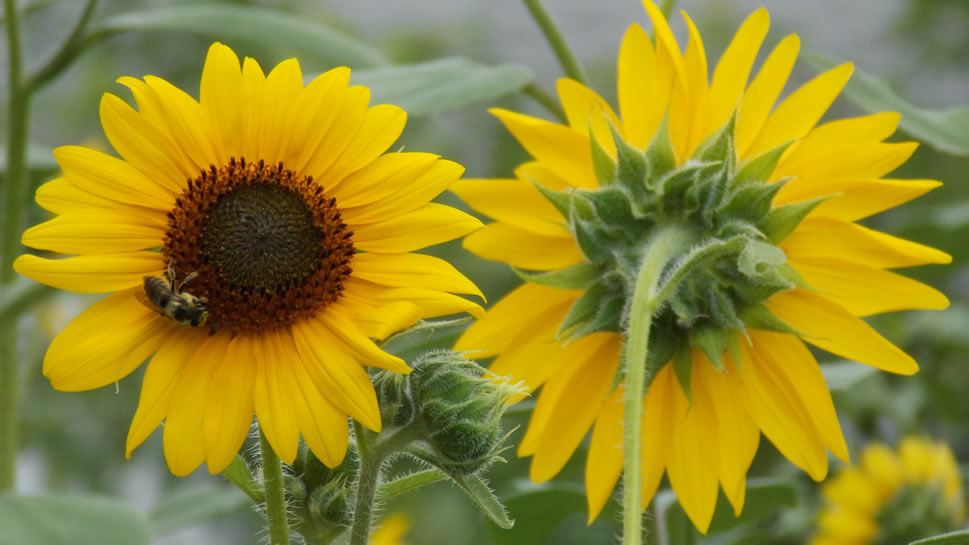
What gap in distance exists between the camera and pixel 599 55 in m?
2.04

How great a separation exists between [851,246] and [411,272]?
9.2 inches

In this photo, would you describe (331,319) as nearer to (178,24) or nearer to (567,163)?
(567,163)

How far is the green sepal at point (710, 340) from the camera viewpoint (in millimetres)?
535

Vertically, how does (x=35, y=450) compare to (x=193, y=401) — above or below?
below

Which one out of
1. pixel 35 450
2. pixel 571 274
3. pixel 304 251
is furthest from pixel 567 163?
pixel 35 450

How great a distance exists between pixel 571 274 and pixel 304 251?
14 cm

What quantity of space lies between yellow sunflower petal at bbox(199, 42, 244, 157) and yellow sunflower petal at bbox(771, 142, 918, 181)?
0.88ft

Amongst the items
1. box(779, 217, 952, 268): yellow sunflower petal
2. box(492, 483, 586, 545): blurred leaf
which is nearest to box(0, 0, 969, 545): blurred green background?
box(492, 483, 586, 545): blurred leaf

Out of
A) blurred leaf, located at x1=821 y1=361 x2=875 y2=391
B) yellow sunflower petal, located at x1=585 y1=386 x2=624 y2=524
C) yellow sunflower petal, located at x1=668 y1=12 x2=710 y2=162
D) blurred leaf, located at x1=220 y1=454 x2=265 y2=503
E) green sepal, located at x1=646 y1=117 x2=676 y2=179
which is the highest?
yellow sunflower petal, located at x1=668 y1=12 x2=710 y2=162

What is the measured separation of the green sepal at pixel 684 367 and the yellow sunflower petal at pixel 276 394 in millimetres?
197

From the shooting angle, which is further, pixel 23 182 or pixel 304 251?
pixel 23 182

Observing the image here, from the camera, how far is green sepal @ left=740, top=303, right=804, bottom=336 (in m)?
0.54

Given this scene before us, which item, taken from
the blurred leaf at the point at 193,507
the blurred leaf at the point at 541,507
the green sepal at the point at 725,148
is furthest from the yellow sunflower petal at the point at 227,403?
the blurred leaf at the point at 193,507

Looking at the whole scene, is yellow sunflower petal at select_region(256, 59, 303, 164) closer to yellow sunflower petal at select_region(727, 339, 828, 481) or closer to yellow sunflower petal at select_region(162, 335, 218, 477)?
yellow sunflower petal at select_region(162, 335, 218, 477)
